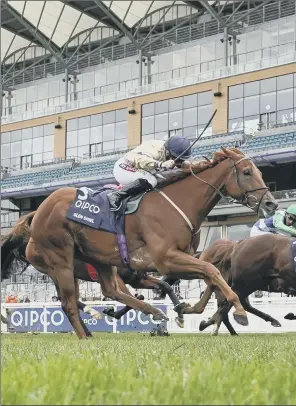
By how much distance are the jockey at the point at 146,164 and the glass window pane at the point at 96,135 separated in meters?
41.7

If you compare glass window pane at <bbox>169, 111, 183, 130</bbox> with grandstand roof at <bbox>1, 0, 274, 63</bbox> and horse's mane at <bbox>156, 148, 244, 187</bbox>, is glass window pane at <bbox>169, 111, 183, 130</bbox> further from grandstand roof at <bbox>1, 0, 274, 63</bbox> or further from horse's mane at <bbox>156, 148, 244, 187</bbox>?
horse's mane at <bbox>156, 148, 244, 187</bbox>

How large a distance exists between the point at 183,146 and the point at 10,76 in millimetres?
48936

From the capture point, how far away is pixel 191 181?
8875 mm

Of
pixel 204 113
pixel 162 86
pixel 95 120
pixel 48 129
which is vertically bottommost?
pixel 204 113

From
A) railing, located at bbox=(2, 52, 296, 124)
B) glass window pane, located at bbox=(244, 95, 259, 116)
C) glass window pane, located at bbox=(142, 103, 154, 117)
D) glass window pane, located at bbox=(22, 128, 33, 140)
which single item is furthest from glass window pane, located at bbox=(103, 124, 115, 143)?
glass window pane, located at bbox=(244, 95, 259, 116)

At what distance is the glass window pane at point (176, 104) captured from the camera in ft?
155

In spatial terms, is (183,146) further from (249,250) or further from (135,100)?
(135,100)

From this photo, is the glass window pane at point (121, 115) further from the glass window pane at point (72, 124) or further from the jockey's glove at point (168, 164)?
the jockey's glove at point (168, 164)

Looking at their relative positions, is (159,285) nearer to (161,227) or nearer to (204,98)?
(161,227)

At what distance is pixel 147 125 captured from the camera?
49.2 metres

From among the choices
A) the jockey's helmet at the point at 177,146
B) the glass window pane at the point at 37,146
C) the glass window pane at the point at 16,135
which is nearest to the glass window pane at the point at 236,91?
the glass window pane at the point at 37,146

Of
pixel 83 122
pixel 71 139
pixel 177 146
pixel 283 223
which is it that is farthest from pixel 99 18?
pixel 177 146

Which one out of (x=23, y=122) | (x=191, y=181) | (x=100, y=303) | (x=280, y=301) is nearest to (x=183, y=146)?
(x=191, y=181)

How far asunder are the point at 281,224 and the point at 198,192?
172 inches
